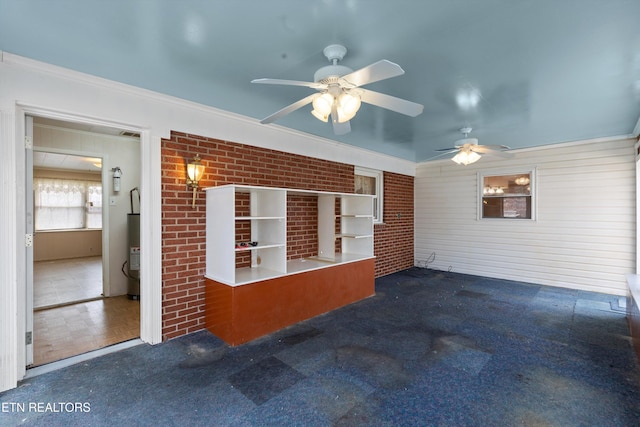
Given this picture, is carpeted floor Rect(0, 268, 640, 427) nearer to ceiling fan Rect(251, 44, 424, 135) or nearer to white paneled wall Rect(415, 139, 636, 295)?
white paneled wall Rect(415, 139, 636, 295)

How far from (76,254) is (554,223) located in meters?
12.0

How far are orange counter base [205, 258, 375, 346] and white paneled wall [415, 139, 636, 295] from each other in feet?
11.5

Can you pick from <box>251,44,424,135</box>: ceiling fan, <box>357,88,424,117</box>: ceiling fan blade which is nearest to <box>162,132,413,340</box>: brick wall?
<box>251,44,424,135</box>: ceiling fan

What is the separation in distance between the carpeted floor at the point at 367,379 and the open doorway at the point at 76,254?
747 mm

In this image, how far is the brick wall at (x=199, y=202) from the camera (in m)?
3.17

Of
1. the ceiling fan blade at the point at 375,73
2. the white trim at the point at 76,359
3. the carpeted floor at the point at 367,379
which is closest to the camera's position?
the ceiling fan blade at the point at 375,73

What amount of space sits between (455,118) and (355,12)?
8.44 ft

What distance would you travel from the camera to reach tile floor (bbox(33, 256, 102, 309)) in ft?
15.1

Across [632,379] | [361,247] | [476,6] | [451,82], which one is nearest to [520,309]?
[632,379]

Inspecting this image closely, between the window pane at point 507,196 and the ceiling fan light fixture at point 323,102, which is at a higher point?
the ceiling fan light fixture at point 323,102

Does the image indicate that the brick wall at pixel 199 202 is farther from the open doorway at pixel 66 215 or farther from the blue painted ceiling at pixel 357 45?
the open doorway at pixel 66 215

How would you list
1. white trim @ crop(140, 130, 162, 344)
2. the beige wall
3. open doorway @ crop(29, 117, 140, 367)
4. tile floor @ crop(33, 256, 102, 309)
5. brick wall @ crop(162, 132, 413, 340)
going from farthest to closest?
the beige wall, tile floor @ crop(33, 256, 102, 309), open doorway @ crop(29, 117, 140, 367), brick wall @ crop(162, 132, 413, 340), white trim @ crop(140, 130, 162, 344)

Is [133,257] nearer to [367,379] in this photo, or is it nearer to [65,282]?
[65,282]

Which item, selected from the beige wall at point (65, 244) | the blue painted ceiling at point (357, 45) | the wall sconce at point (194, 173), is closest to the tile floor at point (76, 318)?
the wall sconce at point (194, 173)
